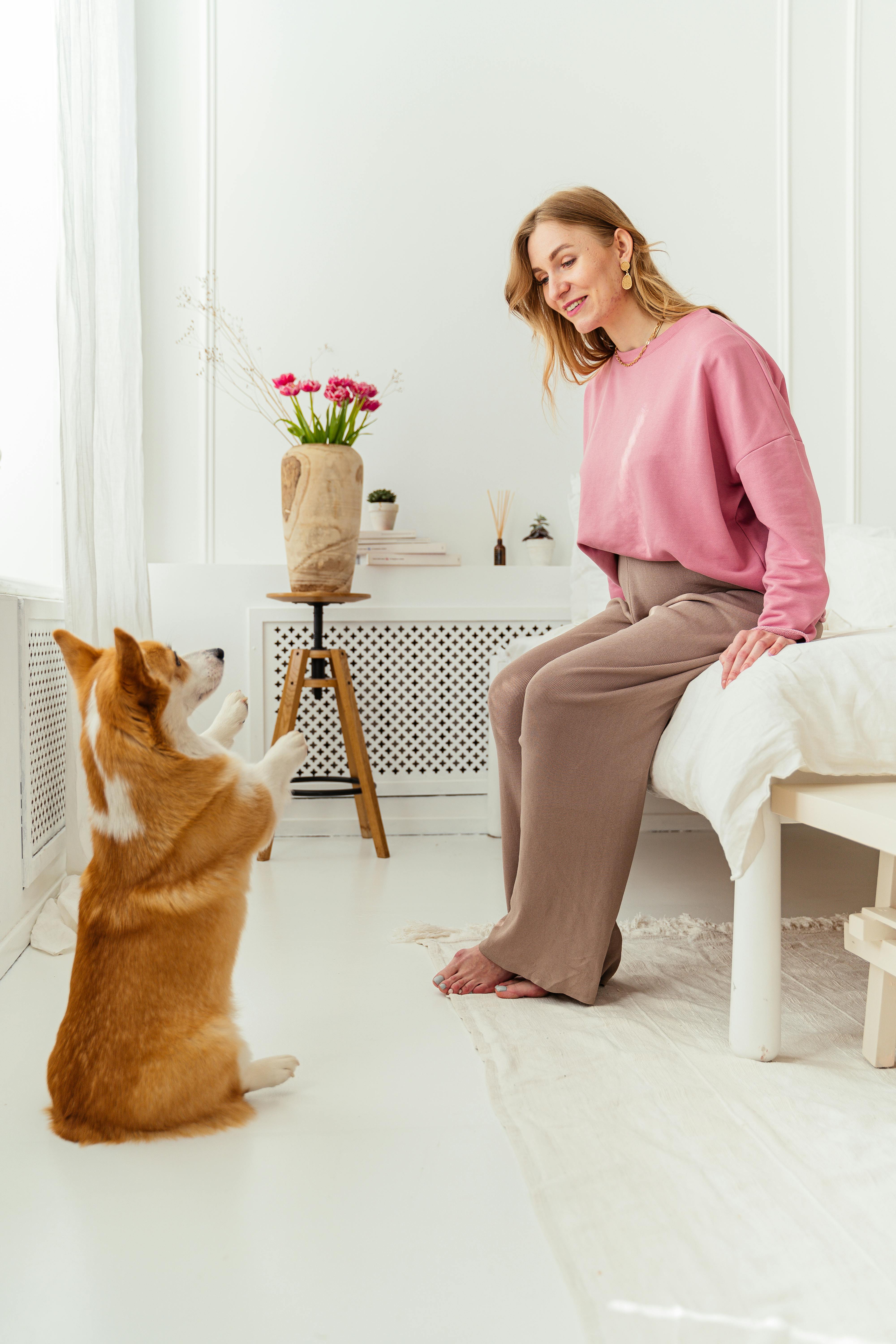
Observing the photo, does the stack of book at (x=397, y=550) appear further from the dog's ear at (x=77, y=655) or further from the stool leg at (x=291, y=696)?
the dog's ear at (x=77, y=655)

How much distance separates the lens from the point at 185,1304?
835 millimetres

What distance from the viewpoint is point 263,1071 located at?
120 cm

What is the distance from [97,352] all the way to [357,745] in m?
1.21

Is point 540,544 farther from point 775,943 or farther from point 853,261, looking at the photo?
point 775,943

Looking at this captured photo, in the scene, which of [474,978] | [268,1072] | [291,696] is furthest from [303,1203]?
[291,696]

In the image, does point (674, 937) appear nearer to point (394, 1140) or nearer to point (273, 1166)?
point (394, 1140)

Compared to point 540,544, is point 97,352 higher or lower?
higher

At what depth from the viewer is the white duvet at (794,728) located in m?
1.26

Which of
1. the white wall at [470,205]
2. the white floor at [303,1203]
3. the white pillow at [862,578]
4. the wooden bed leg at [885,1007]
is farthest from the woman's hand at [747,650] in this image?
the white wall at [470,205]

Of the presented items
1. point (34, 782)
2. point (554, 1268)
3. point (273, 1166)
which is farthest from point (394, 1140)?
point (34, 782)

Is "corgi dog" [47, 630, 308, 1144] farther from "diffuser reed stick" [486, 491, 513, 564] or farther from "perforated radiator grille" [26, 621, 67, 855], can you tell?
"diffuser reed stick" [486, 491, 513, 564]

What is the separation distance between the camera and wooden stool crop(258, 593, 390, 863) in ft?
8.50

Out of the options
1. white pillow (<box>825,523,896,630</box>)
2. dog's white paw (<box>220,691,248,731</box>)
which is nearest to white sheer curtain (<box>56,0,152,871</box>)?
dog's white paw (<box>220,691,248,731</box>)

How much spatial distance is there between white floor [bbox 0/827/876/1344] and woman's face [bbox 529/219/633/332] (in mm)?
1230
